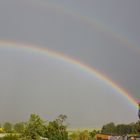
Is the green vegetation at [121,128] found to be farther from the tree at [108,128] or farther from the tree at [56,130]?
the tree at [56,130]

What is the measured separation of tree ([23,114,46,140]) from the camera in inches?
3036

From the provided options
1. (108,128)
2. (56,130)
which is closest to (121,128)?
(108,128)

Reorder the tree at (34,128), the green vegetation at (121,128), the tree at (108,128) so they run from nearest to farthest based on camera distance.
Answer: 1. the tree at (34,128)
2. the green vegetation at (121,128)
3. the tree at (108,128)

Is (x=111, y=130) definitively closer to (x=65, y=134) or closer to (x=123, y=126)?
(x=123, y=126)

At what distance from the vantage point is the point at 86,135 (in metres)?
98.3

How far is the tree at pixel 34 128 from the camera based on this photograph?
253ft

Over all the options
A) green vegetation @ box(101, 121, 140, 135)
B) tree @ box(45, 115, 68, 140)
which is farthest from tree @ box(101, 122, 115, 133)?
tree @ box(45, 115, 68, 140)

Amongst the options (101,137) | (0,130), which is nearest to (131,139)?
(101,137)

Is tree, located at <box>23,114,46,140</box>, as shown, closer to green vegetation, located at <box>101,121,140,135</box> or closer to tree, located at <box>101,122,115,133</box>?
green vegetation, located at <box>101,121,140,135</box>

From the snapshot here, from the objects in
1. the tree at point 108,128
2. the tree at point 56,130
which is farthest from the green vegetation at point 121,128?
the tree at point 56,130

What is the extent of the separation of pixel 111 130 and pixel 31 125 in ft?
130

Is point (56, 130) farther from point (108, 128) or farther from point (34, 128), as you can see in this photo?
point (108, 128)

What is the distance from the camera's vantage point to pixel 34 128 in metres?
77.6

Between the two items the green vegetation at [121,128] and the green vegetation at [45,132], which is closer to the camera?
the green vegetation at [45,132]
